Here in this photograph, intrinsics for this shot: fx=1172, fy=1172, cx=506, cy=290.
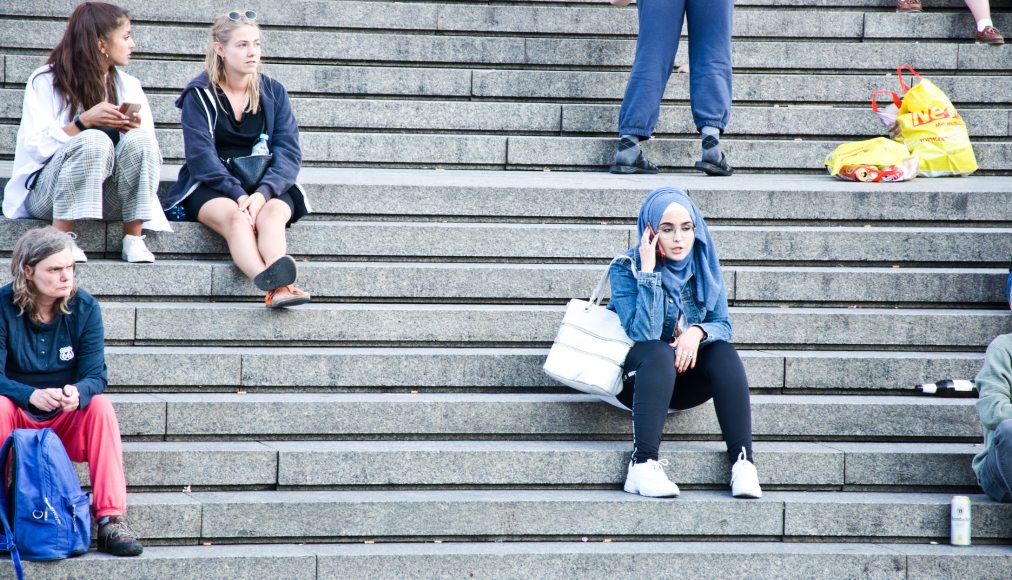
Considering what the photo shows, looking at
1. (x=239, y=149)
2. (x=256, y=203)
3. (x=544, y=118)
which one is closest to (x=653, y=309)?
(x=256, y=203)

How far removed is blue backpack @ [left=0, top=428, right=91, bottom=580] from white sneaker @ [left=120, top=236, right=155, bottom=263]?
1539 millimetres

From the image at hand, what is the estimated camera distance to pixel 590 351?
5203mm

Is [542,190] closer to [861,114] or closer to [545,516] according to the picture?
[545,516]

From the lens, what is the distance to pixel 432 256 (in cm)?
623

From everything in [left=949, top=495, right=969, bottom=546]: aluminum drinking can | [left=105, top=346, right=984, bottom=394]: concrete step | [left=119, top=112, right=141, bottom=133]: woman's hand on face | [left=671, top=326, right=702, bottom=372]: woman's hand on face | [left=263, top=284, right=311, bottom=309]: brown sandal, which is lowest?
[left=949, top=495, right=969, bottom=546]: aluminum drinking can

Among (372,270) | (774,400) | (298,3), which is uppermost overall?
(298,3)

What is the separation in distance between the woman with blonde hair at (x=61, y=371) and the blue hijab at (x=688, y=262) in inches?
94.0

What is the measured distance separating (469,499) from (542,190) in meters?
2.10

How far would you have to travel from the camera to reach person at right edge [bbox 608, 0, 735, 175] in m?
7.46

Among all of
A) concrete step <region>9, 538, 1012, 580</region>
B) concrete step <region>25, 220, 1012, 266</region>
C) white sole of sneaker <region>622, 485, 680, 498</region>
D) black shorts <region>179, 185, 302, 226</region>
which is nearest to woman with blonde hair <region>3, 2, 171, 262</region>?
black shorts <region>179, 185, 302, 226</region>

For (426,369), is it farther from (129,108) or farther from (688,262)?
(129,108)

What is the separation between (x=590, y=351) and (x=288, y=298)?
4.86ft

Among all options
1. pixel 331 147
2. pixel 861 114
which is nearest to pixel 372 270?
pixel 331 147

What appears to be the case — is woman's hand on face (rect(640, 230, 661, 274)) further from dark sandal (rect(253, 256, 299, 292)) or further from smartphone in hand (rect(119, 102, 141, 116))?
smartphone in hand (rect(119, 102, 141, 116))
